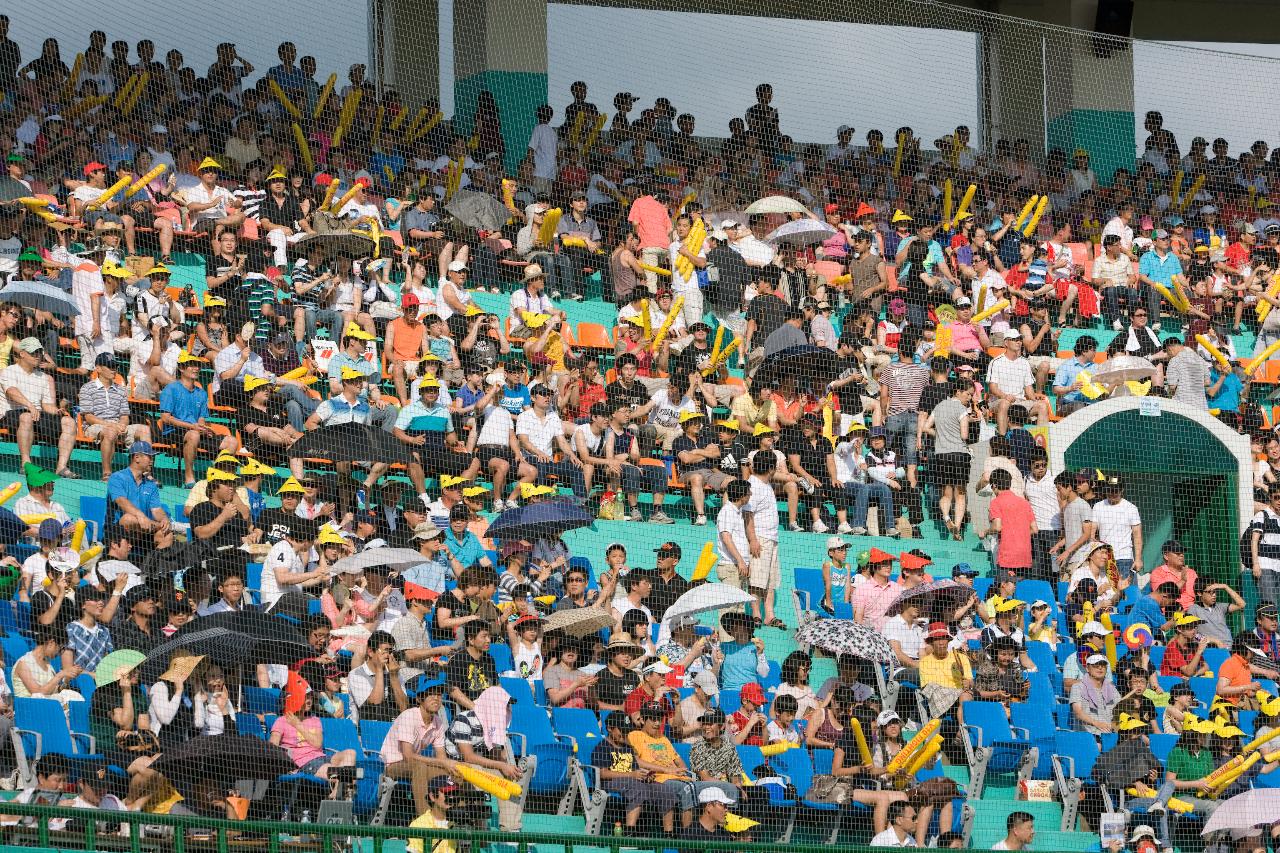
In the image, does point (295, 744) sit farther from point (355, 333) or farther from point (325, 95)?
point (325, 95)

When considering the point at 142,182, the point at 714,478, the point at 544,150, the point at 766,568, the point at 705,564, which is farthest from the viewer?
the point at 544,150

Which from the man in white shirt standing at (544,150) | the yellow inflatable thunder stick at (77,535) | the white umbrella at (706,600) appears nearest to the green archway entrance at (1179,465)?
the white umbrella at (706,600)

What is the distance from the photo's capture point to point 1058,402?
17.8 m

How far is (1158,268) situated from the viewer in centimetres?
1989

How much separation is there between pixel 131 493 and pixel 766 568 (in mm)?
4275

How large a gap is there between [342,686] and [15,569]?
201 centimetres

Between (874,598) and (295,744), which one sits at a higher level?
(874,598)

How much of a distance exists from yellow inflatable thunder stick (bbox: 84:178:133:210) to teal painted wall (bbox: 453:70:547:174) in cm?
375

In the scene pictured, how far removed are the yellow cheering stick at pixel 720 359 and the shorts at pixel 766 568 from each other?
2.54 meters

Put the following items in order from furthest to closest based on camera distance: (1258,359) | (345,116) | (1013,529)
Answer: (1258,359), (345,116), (1013,529)

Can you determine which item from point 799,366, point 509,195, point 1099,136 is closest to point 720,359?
point 799,366

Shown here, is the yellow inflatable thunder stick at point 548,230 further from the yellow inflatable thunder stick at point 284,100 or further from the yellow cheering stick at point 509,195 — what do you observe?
the yellow inflatable thunder stick at point 284,100

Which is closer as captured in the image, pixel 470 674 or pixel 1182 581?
pixel 470 674

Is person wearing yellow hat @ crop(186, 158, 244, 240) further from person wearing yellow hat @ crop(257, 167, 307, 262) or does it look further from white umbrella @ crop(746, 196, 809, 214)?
white umbrella @ crop(746, 196, 809, 214)
